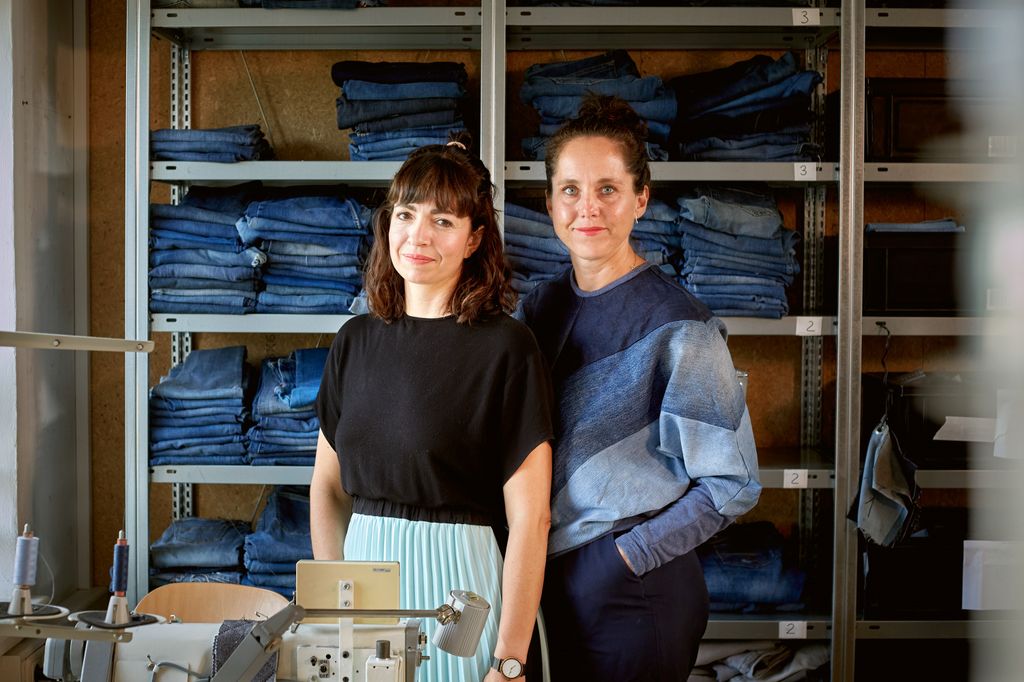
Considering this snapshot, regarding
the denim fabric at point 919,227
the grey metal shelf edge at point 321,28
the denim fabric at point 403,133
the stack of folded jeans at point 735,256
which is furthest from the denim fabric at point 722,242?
the grey metal shelf edge at point 321,28

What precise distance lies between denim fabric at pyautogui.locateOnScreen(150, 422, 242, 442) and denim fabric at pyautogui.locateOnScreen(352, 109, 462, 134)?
93 cm

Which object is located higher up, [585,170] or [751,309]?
[585,170]

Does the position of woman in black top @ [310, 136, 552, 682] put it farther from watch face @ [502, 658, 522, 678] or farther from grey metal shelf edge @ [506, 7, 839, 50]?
grey metal shelf edge @ [506, 7, 839, 50]

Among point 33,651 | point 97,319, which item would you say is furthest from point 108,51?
point 33,651

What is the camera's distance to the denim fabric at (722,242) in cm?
266

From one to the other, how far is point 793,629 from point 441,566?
146cm

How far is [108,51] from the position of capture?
9.96ft

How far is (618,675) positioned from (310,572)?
713 millimetres

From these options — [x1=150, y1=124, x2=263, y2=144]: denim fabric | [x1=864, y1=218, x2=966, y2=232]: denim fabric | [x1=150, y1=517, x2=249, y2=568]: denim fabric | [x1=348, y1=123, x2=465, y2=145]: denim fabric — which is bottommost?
[x1=150, y1=517, x2=249, y2=568]: denim fabric

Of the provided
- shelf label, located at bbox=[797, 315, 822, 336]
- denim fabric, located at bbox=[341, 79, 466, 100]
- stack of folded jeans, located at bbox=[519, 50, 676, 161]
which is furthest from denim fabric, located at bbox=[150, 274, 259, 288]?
shelf label, located at bbox=[797, 315, 822, 336]

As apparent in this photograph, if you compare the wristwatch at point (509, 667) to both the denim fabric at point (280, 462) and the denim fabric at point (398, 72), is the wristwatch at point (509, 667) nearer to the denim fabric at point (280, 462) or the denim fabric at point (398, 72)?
the denim fabric at point (280, 462)

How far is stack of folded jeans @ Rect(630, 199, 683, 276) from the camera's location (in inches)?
105

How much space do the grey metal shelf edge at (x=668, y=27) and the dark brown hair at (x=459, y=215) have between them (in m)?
0.97

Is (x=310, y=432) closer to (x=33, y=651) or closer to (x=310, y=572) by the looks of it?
(x=33, y=651)
